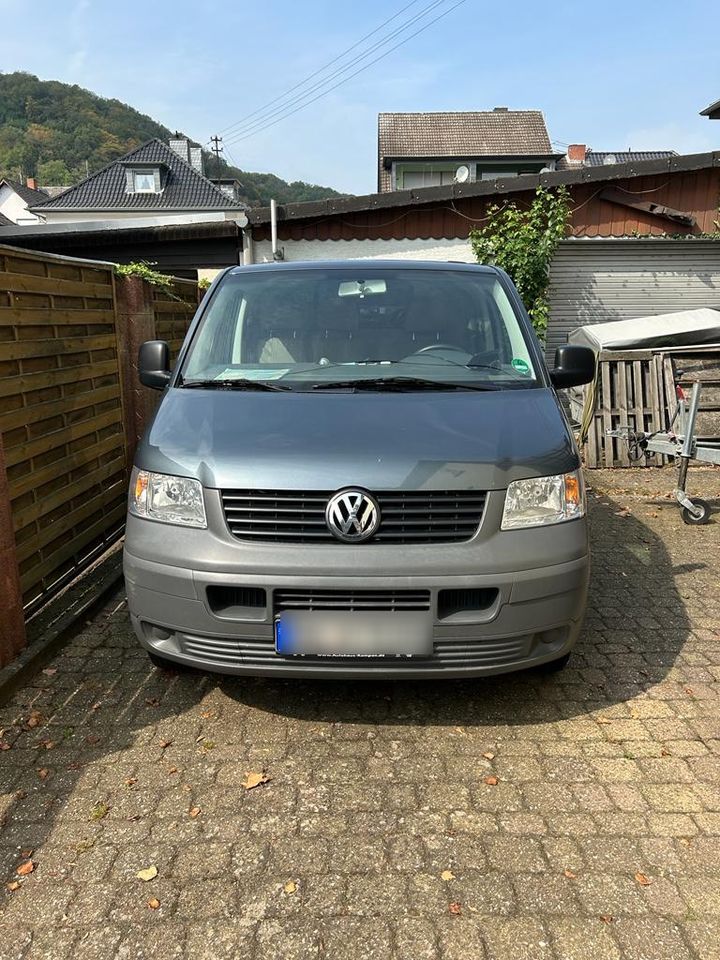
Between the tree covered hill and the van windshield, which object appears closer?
the van windshield

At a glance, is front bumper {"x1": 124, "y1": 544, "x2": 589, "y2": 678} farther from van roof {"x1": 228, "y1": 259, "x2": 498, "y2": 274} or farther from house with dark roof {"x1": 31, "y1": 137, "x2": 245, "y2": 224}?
house with dark roof {"x1": 31, "y1": 137, "x2": 245, "y2": 224}

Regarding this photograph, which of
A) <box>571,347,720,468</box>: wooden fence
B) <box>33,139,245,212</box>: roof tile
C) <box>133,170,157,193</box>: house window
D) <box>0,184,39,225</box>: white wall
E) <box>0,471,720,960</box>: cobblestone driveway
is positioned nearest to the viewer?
<box>0,471,720,960</box>: cobblestone driveway

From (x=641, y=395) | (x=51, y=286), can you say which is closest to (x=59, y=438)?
(x=51, y=286)

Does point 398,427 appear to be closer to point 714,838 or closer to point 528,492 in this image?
point 528,492

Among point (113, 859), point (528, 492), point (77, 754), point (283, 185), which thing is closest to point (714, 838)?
point (528, 492)

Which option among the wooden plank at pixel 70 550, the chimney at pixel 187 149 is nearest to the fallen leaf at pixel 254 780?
the wooden plank at pixel 70 550

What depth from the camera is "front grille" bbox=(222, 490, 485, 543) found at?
271cm

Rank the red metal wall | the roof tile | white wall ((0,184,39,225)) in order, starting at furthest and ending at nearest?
white wall ((0,184,39,225)) → the roof tile → the red metal wall

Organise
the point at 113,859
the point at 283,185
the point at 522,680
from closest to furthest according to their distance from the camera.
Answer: the point at 113,859 < the point at 522,680 < the point at 283,185

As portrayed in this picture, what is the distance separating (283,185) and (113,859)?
232ft

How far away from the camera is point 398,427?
9.64 ft

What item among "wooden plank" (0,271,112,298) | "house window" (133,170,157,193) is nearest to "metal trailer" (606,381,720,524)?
"wooden plank" (0,271,112,298)

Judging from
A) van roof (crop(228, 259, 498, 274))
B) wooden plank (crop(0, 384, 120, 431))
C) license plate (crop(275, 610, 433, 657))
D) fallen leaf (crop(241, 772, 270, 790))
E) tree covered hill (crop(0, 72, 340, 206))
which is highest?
tree covered hill (crop(0, 72, 340, 206))

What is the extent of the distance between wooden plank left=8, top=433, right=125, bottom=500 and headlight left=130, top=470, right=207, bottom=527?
115cm
